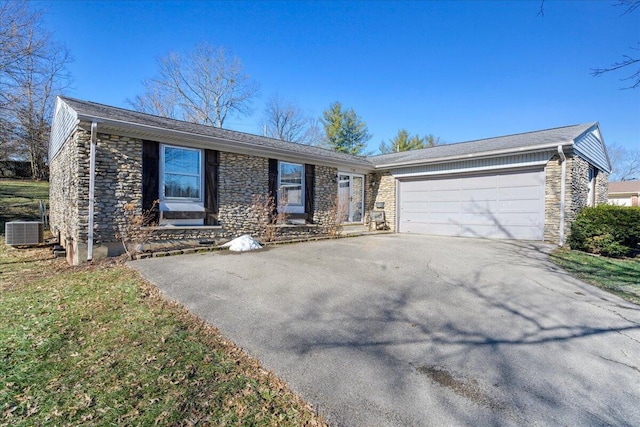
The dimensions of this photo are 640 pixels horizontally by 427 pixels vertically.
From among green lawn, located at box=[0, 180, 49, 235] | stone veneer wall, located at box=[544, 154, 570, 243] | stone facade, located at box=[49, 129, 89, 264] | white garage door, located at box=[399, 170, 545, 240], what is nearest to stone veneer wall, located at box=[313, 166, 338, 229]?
white garage door, located at box=[399, 170, 545, 240]

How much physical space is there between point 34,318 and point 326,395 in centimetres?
411

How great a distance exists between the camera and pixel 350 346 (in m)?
3.13

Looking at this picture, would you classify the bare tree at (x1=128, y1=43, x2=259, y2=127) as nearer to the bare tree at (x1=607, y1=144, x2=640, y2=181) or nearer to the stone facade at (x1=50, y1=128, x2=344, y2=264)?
the stone facade at (x1=50, y1=128, x2=344, y2=264)

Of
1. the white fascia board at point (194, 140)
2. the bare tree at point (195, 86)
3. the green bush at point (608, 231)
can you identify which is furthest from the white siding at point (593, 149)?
the bare tree at point (195, 86)

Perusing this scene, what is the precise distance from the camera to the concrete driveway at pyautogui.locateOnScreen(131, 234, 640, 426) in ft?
7.44

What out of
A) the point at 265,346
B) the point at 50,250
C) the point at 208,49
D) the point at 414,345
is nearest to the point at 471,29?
the point at 414,345

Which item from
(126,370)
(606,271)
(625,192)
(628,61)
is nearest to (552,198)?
(606,271)

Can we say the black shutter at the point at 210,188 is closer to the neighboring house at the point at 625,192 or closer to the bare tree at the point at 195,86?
the bare tree at the point at 195,86

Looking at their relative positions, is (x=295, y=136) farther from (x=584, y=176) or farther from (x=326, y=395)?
(x=326, y=395)

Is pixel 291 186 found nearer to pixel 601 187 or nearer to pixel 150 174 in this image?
pixel 150 174

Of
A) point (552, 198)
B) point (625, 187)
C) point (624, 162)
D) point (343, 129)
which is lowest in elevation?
point (552, 198)

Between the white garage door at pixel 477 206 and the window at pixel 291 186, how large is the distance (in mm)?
4545

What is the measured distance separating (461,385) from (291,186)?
9.14m

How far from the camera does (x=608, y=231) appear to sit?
8.03 m
